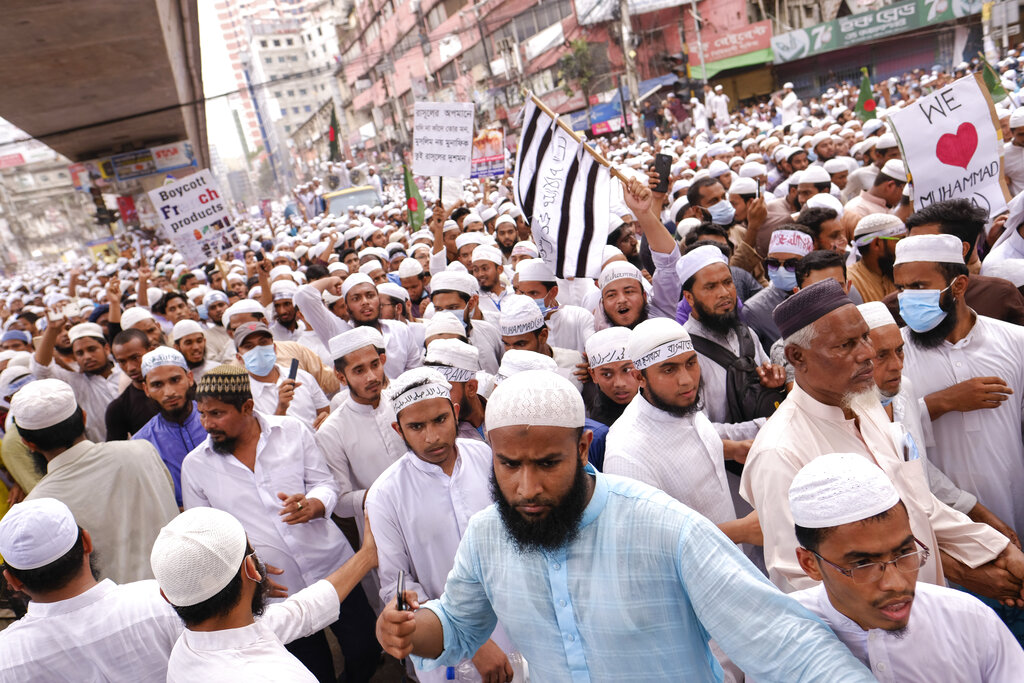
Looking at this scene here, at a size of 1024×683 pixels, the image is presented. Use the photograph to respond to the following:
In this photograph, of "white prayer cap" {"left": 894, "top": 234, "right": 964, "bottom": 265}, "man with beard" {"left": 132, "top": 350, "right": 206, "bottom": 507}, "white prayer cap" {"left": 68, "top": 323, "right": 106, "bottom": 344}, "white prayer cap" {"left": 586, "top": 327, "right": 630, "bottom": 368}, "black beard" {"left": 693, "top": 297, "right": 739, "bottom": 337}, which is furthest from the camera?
"white prayer cap" {"left": 68, "top": 323, "right": 106, "bottom": 344}

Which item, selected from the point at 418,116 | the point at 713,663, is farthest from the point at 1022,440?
the point at 418,116

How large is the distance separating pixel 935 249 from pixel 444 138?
634 cm

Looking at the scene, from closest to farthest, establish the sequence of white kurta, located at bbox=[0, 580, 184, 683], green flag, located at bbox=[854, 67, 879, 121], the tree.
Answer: white kurta, located at bbox=[0, 580, 184, 683] → green flag, located at bbox=[854, 67, 879, 121] → the tree

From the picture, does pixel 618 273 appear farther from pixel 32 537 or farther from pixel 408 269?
pixel 32 537

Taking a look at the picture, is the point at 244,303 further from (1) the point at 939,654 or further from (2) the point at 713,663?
(1) the point at 939,654

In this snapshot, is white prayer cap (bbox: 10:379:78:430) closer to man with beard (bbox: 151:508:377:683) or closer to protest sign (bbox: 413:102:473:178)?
man with beard (bbox: 151:508:377:683)

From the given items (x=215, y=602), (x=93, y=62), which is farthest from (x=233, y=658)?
(x=93, y=62)

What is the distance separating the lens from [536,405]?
157cm

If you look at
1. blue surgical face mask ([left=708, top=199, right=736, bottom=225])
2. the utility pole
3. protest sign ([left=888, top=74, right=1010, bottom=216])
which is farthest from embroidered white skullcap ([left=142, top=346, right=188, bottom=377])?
the utility pole

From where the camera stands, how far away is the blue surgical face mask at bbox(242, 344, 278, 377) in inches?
178

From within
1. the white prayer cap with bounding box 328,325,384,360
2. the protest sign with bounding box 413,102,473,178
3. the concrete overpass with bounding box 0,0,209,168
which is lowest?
the white prayer cap with bounding box 328,325,384,360

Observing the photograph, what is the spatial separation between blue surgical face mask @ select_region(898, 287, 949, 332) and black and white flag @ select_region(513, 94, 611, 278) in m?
2.20

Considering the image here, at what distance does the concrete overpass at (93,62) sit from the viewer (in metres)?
8.01

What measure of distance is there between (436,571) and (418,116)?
6720 millimetres
